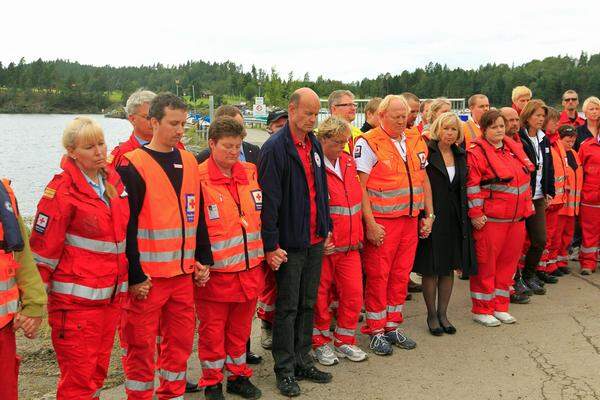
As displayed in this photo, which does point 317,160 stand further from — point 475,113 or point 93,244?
point 475,113

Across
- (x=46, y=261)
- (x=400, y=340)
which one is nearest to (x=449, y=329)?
(x=400, y=340)

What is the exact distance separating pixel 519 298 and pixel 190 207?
445 centimetres

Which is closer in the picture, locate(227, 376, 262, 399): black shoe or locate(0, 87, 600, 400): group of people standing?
locate(0, 87, 600, 400): group of people standing

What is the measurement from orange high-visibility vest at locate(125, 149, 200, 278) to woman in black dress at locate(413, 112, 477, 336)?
268 centimetres

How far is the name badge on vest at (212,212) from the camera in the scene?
374 centimetres

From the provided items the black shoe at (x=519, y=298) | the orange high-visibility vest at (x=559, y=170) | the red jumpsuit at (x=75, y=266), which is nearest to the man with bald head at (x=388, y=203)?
the black shoe at (x=519, y=298)

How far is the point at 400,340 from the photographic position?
499cm

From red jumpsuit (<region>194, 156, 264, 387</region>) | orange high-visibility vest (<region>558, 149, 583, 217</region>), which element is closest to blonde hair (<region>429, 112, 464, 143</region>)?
red jumpsuit (<region>194, 156, 264, 387</region>)

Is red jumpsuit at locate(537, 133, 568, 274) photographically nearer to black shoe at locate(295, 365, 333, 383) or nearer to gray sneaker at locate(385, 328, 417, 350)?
gray sneaker at locate(385, 328, 417, 350)

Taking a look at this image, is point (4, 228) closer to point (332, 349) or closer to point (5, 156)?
point (332, 349)

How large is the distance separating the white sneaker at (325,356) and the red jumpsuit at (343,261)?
50 mm

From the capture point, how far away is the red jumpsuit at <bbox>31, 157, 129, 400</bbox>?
3.01 metres

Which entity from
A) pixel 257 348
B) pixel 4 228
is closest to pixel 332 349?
pixel 257 348

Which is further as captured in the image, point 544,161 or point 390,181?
point 544,161
